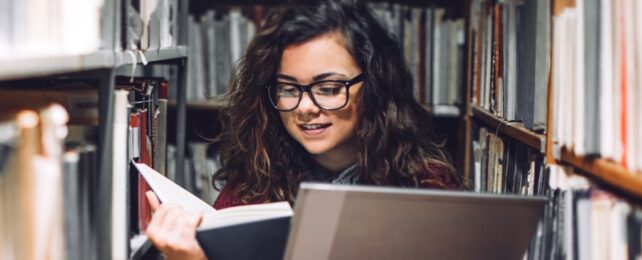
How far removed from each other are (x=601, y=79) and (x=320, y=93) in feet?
2.56

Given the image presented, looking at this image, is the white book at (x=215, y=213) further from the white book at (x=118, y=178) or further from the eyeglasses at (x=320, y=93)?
the eyeglasses at (x=320, y=93)

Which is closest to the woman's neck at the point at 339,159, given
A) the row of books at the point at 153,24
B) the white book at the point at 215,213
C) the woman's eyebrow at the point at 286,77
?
the woman's eyebrow at the point at 286,77

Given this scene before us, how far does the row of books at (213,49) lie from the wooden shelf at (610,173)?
1586 millimetres

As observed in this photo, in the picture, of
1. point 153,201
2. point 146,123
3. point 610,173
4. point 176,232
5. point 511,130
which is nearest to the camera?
point 610,173

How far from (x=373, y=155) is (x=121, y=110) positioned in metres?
0.82

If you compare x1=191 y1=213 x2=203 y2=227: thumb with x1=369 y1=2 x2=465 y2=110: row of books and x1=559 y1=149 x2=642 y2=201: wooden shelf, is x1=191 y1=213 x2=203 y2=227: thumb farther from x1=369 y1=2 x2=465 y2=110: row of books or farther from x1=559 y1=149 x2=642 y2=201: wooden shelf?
x1=369 y1=2 x2=465 y2=110: row of books

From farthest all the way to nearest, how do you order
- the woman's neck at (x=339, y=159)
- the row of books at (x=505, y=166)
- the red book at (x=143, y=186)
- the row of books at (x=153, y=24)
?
the woman's neck at (x=339, y=159)
the row of books at (x=505, y=166)
the red book at (x=143, y=186)
the row of books at (x=153, y=24)

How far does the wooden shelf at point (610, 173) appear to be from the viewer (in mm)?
880

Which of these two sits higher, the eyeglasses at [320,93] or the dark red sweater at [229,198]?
the eyeglasses at [320,93]

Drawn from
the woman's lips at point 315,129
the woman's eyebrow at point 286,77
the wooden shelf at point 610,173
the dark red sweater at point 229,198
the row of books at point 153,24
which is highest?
the row of books at point 153,24

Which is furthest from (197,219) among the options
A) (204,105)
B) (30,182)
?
(204,105)

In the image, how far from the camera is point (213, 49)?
2566 millimetres

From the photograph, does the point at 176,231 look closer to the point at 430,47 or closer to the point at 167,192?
the point at 167,192

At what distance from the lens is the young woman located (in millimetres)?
1705
